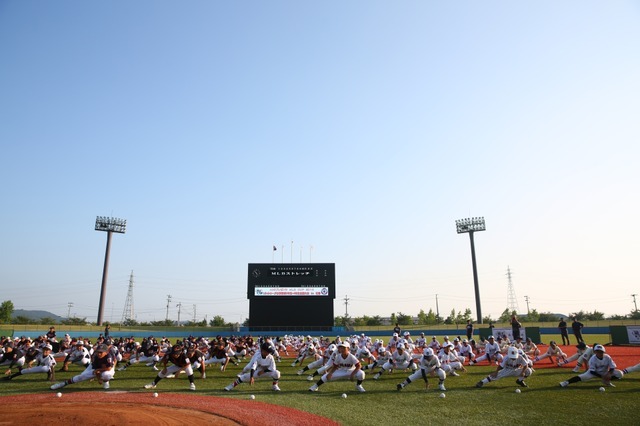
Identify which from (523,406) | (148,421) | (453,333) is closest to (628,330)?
(523,406)

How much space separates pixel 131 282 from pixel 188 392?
384 ft

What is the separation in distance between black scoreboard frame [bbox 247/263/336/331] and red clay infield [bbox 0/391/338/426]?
44919mm

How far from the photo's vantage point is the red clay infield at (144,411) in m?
10.5

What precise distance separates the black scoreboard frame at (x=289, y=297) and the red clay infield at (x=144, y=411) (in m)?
44.9

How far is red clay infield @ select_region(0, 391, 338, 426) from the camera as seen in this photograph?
34.3ft

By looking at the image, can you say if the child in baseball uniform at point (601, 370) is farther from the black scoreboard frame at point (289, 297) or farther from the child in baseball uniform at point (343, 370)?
the black scoreboard frame at point (289, 297)

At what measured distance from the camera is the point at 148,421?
1045 centimetres

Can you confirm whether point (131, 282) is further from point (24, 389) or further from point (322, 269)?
point (24, 389)

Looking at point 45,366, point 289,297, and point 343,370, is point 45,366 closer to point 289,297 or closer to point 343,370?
point 343,370

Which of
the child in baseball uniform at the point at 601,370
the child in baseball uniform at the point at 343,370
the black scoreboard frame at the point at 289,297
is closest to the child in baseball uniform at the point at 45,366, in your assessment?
the child in baseball uniform at the point at 343,370

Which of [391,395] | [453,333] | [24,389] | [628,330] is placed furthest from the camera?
[453,333]

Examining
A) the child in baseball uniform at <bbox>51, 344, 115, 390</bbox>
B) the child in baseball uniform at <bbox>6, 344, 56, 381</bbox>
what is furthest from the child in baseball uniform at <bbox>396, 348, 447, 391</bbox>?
the child in baseball uniform at <bbox>6, 344, 56, 381</bbox>

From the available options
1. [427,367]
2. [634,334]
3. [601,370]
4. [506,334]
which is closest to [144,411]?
[427,367]

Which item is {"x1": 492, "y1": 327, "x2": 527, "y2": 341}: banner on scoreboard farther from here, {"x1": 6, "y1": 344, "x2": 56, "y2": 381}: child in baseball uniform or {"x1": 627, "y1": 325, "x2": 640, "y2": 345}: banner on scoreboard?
{"x1": 6, "y1": 344, "x2": 56, "y2": 381}: child in baseball uniform
